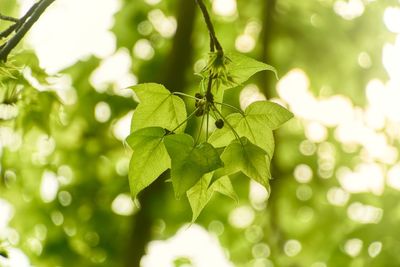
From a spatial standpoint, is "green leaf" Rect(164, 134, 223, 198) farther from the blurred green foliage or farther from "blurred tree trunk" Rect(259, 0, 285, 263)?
"blurred tree trunk" Rect(259, 0, 285, 263)

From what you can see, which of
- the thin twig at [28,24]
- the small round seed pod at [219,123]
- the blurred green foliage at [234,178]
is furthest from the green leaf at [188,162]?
the blurred green foliage at [234,178]

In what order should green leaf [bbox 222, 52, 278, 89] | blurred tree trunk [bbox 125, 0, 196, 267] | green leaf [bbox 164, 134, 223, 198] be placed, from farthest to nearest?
blurred tree trunk [bbox 125, 0, 196, 267], green leaf [bbox 222, 52, 278, 89], green leaf [bbox 164, 134, 223, 198]

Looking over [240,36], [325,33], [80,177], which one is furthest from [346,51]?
[80,177]

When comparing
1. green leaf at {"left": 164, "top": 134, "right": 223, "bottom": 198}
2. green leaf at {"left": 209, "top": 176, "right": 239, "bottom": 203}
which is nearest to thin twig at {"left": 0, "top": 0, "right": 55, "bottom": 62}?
green leaf at {"left": 164, "top": 134, "right": 223, "bottom": 198}

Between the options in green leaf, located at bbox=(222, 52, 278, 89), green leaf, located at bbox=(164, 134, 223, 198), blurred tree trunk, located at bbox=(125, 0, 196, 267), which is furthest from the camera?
blurred tree trunk, located at bbox=(125, 0, 196, 267)

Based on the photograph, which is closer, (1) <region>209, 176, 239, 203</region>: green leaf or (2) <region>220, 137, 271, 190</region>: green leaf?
(2) <region>220, 137, 271, 190</region>: green leaf

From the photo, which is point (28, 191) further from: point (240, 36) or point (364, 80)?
point (364, 80)

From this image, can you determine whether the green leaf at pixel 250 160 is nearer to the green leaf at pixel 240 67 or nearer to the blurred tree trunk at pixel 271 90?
the green leaf at pixel 240 67
